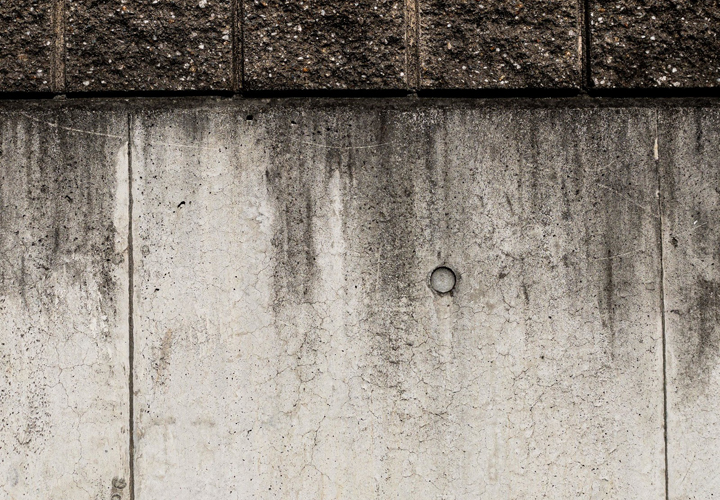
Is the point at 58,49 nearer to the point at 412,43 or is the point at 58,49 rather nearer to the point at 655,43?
the point at 412,43

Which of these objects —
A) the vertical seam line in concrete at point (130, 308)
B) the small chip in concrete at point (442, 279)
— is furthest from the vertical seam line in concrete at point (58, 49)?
the small chip in concrete at point (442, 279)

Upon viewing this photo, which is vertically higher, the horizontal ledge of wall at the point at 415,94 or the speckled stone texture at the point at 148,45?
the speckled stone texture at the point at 148,45

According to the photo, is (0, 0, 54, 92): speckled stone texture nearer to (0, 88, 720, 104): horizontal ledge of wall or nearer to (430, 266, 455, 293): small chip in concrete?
(0, 88, 720, 104): horizontal ledge of wall

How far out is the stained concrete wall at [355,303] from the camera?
2.73 metres

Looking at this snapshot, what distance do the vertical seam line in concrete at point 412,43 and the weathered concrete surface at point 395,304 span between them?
14cm

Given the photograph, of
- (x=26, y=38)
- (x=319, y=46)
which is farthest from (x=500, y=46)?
(x=26, y=38)

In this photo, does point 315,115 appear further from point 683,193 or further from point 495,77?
point 683,193

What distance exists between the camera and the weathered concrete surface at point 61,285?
2725 mm

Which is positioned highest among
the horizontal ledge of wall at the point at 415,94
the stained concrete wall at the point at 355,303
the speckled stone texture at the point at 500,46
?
the speckled stone texture at the point at 500,46

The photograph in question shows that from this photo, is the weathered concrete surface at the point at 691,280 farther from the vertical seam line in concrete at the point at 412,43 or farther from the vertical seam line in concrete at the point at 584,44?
the vertical seam line in concrete at the point at 412,43

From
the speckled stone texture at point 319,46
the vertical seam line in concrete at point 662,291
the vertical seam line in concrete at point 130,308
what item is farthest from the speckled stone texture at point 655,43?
the vertical seam line in concrete at point 130,308

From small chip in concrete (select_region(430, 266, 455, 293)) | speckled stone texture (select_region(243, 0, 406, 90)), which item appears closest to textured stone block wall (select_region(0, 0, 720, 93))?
speckled stone texture (select_region(243, 0, 406, 90))

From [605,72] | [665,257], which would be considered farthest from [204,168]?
[665,257]

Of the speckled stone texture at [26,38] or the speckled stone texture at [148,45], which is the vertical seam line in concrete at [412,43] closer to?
the speckled stone texture at [148,45]
